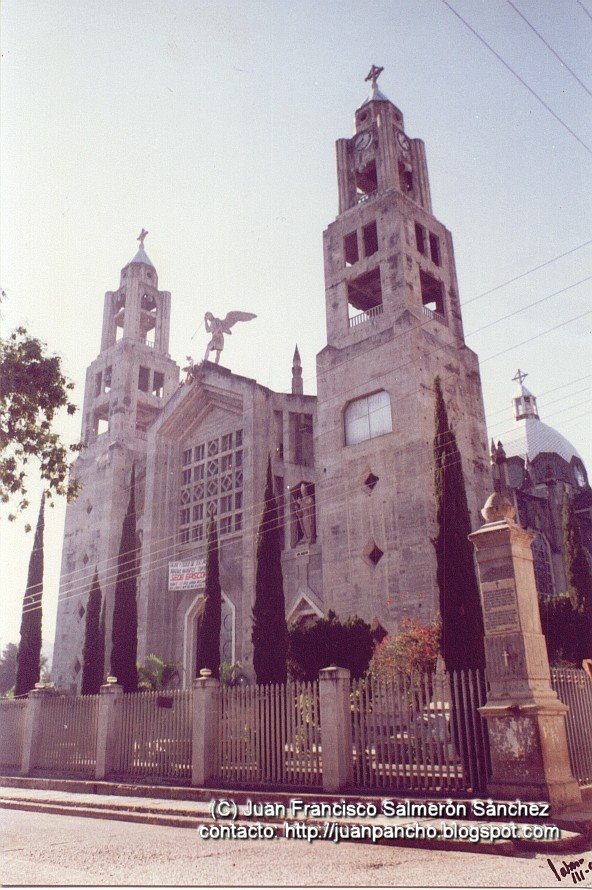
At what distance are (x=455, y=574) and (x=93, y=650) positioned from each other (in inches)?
764

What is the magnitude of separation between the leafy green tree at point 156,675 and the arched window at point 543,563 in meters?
23.5

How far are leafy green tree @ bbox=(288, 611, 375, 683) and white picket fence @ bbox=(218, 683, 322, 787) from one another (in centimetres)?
687

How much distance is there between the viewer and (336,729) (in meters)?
11.9

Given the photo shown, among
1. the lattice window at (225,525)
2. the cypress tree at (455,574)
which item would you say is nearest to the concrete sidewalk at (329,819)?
the cypress tree at (455,574)

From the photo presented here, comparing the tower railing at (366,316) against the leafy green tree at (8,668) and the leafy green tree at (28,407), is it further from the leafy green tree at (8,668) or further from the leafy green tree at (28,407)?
the leafy green tree at (8,668)

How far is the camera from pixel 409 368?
25.7 m

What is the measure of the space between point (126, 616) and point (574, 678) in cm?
2097

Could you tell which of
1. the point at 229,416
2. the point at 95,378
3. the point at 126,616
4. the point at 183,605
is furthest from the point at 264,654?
the point at 95,378

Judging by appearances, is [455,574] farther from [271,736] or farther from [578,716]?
Answer: [271,736]

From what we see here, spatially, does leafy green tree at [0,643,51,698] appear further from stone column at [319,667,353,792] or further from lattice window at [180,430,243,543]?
stone column at [319,667,353,792]

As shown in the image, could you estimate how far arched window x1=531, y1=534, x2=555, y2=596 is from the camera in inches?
1693

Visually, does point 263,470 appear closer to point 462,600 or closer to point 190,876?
point 462,600

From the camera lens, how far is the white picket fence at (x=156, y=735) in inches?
581
